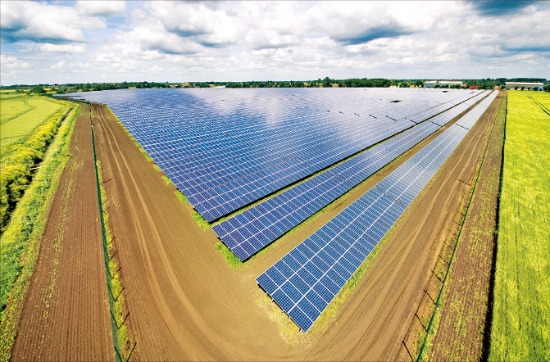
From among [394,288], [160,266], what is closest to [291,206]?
[394,288]

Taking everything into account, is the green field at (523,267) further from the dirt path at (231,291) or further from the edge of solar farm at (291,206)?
the edge of solar farm at (291,206)

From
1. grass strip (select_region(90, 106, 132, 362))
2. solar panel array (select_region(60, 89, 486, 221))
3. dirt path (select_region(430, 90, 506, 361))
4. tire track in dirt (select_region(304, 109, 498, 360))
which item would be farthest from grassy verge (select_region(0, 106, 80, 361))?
dirt path (select_region(430, 90, 506, 361))

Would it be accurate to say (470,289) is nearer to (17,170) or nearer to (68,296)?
(68,296)

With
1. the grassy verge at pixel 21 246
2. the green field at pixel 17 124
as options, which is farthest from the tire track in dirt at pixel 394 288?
the green field at pixel 17 124

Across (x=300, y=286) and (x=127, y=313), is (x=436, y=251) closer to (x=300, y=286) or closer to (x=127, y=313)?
(x=300, y=286)

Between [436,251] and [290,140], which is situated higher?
[290,140]

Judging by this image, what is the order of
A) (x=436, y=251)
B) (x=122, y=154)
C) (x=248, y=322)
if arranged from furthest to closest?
1. (x=122, y=154)
2. (x=436, y=251)
3. (x=248, y=322)

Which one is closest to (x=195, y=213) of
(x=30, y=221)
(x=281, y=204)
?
(x=281, y=204)
